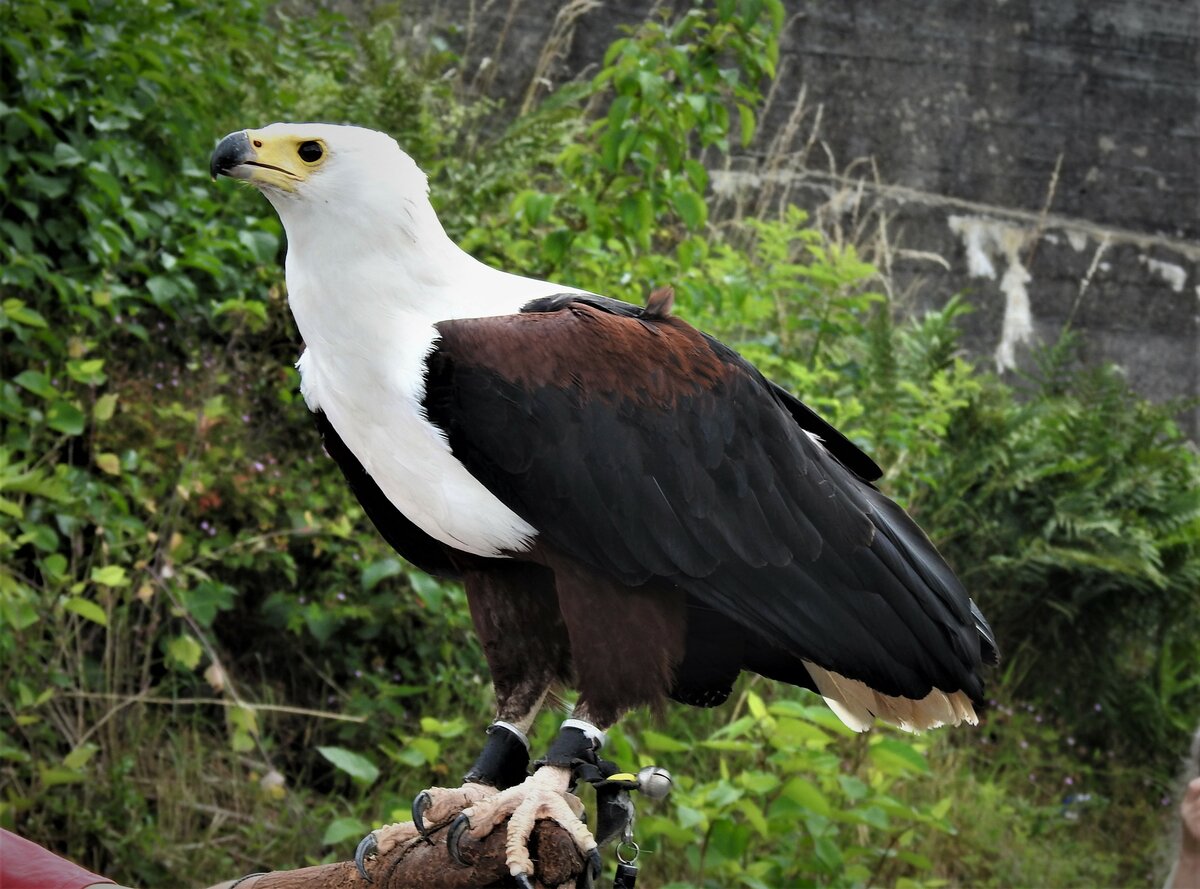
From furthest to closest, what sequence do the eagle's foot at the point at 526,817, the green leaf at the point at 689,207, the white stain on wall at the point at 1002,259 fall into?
the white stain on wall at the point at 1002,259
the green leaf at the point at 689,207
the eagle's foot at the point at 526,817

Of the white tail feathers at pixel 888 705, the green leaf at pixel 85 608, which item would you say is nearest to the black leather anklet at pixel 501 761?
the white tail feathers at pixel 888 705

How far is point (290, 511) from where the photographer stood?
13.6 ft

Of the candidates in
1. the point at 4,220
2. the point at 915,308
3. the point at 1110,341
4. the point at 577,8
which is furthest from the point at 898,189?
the point at 4,220

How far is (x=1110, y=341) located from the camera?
7.59m

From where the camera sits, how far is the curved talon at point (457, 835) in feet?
5.87

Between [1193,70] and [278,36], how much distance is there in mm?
5407

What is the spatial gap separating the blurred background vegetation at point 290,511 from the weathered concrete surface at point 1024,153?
2.14 m

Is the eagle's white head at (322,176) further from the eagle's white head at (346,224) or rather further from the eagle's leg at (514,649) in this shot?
the eagle's leg at (514,649)

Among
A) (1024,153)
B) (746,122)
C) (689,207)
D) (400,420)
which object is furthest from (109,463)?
(1024,153)

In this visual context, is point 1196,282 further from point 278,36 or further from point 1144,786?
point 278,36

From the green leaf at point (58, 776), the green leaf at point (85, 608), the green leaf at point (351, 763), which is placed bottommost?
the green leaf at point (58, 776)

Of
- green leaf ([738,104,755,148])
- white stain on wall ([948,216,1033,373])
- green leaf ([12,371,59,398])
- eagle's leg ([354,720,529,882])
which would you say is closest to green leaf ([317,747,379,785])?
eagle's leg ([354,720,529,882])

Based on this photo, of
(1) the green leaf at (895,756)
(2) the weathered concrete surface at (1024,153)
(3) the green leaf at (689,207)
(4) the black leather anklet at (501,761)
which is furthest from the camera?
(2) the weathered concrete surface at (1024,153)

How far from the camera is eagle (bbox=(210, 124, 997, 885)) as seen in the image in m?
1.84
